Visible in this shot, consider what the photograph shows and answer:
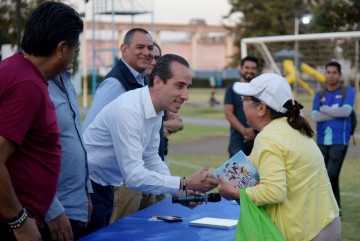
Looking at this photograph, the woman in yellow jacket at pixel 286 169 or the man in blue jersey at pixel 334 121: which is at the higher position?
the woman in yellow jacket at pixel 286 169

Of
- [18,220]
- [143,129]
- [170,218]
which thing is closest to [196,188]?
[170,218]

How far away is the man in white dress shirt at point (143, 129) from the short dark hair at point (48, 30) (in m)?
1.18

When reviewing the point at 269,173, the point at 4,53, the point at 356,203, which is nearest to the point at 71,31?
the point at 269,173

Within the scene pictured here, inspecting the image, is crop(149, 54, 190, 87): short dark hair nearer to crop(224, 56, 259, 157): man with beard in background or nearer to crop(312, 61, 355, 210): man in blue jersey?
crop(224, 56, 259, 157): man with beard in background

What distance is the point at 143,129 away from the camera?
4.34m

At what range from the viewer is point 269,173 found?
138 inches

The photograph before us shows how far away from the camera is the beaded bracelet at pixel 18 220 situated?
9.75ft

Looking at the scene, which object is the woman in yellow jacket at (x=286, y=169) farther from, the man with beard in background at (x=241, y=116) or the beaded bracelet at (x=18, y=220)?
the man with beard in background at (x=241, y=116)

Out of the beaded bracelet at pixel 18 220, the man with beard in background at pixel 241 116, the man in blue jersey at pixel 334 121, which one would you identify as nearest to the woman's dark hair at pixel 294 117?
the beaded bracelet at pixel 18 220

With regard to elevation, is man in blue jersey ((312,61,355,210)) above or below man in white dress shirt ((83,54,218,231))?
below

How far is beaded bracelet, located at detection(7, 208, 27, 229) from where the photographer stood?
2.97 m

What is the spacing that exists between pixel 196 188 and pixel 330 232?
96 centimetres

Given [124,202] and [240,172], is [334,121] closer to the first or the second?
[124,202]

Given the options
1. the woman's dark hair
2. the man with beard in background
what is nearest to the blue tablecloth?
the woman's dark hair
